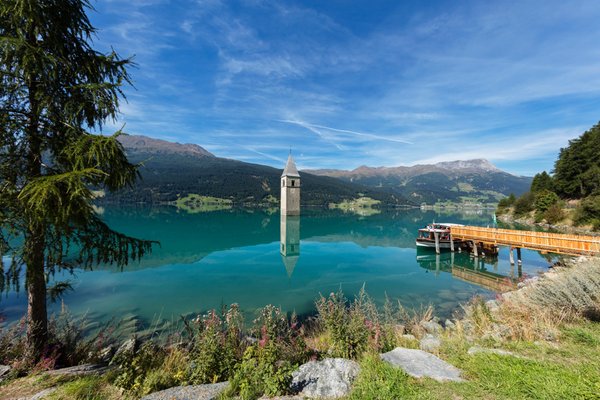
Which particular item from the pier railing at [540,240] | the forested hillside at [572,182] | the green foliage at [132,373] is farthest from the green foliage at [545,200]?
the green foliage at [132,373]

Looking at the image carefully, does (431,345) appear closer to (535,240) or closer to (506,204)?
(535,240)

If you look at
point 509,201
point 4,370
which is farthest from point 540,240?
point 509,201

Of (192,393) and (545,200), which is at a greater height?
(545,200)

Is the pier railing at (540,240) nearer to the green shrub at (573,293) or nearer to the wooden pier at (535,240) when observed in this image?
the wooden pier at (535,240)

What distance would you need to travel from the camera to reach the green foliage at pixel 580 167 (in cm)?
4476

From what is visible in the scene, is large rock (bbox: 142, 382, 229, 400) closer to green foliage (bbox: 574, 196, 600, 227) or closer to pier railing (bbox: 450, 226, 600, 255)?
pier railing (bbox: 450, 226, 600, 255)

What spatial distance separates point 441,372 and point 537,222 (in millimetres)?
65655

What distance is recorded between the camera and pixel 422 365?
4.84 meters

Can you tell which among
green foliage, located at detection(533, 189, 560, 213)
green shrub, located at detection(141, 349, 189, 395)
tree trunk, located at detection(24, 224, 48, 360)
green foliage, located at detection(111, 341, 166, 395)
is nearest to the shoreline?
green foliage, located at detection(533, 189, 560, 213)

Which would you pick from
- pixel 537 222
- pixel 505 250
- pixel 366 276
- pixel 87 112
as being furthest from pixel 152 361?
pixel 537 222

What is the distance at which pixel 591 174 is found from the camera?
43594 mm

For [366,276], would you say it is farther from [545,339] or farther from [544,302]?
[545,339]

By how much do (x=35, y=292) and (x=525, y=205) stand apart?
82802 millimetres

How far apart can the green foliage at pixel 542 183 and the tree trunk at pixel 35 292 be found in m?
76.3
